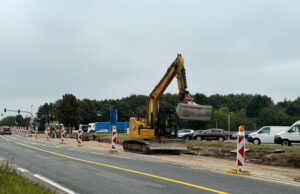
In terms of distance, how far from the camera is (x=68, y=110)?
83.8 meters

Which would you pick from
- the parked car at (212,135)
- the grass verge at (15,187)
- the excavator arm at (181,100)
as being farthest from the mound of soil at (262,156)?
the parked car at (212,135)

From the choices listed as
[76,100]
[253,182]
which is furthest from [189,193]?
[76,100]

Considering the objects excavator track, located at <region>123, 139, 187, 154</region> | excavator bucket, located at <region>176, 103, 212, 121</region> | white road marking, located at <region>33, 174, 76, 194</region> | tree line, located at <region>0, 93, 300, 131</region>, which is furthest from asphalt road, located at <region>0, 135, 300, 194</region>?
tree line, located at <region>0, 93, 300, 131</region>

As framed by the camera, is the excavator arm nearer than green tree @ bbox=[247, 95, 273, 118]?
Yes

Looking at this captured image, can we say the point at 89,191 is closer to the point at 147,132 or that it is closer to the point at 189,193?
the point at 189,193

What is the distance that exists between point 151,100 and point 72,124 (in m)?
58.1

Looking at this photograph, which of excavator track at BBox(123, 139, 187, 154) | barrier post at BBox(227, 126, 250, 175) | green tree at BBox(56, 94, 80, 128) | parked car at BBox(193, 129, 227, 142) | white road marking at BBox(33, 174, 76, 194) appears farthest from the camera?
green tree at BBox(56, 94, 80, 128)

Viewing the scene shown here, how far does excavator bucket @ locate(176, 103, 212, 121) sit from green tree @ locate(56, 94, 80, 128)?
60.2m

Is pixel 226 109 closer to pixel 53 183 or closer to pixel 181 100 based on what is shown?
pixel 181 100

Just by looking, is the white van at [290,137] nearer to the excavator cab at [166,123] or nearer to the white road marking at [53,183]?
the excavator cab at [166,123]

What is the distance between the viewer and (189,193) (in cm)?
1120

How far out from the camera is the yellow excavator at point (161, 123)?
1093 inches

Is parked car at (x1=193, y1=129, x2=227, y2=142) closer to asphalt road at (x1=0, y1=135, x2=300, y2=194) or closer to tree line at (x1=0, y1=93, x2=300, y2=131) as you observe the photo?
asphalt road at (x1=0, y1=135, x2=300, y2=194)

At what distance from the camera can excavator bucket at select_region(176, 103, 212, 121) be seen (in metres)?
25.6
